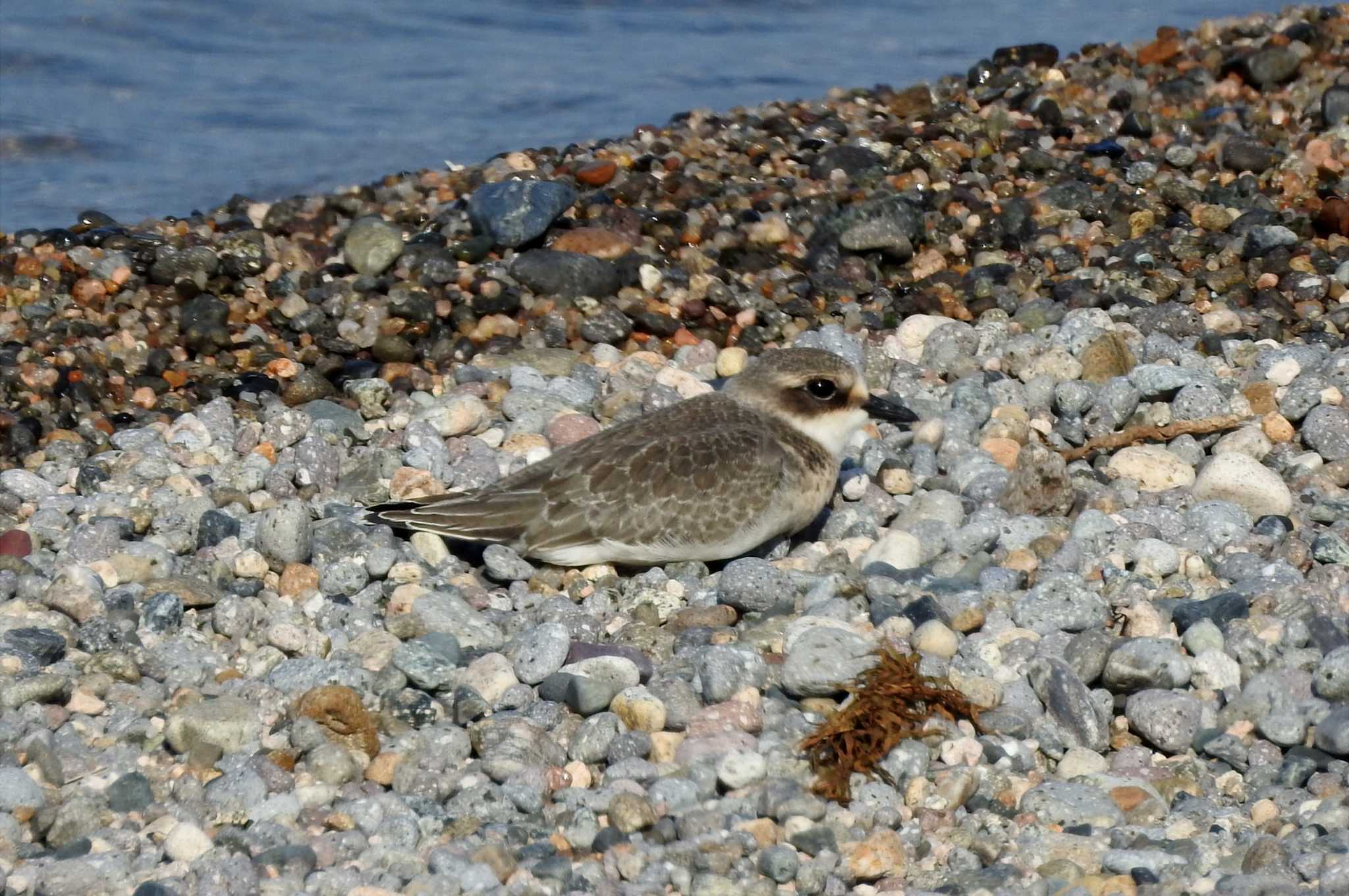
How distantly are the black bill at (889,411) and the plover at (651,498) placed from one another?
323mm

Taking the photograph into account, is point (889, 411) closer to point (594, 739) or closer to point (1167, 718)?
point (1167, 718)

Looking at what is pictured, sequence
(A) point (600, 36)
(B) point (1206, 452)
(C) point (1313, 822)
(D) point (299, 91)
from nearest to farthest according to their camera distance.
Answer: (C) point (1313, 822) → (B) point (1206, 452) → (D) point (299, 91) → (A) point (600, 36)

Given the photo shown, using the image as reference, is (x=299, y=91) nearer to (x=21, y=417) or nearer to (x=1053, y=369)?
(x=21, y=417)

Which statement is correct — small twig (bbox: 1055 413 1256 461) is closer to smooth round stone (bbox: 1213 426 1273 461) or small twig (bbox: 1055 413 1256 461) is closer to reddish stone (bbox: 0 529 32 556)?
smooth round stone (bbox: 1213 426 1273 461)

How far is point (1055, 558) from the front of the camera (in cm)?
597

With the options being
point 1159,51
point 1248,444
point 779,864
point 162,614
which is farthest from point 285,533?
point 1159,51

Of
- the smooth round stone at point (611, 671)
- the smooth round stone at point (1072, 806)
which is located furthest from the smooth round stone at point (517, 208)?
the smooth round stone at point (1072, 806)

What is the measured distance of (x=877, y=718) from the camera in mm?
4785

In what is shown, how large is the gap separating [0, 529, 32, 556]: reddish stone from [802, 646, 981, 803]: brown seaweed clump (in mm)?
3138

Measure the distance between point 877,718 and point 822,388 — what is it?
6.98ft

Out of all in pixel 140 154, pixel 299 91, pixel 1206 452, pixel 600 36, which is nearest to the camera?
pixel 1206 452

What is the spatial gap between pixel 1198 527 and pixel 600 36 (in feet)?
36.1

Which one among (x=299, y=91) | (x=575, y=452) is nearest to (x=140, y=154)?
(x=299, y=91)

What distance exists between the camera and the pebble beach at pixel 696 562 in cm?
446
